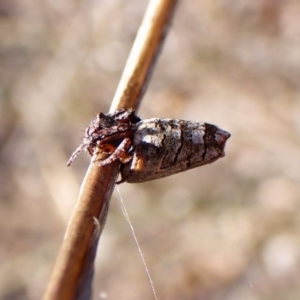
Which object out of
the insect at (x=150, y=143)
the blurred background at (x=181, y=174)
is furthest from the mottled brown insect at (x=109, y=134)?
the blurred background at (x=181, y=174)

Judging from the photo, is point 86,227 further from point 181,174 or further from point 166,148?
point 181,174

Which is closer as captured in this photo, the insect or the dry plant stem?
the dry plant stem

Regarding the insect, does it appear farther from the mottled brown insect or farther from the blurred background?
the blurred background

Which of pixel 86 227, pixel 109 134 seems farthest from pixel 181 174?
pixel 86 227

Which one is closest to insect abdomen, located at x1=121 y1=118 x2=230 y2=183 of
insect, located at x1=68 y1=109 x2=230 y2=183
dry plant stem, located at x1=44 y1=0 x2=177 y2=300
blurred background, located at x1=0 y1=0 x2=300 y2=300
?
insect, located at x1=68 y1=109 x2=230 y2=183

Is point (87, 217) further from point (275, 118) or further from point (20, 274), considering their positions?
point (275, 118)

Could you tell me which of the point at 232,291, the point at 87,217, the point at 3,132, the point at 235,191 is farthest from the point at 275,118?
the point at 87,217

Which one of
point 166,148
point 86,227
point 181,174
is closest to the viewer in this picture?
point 86,227
